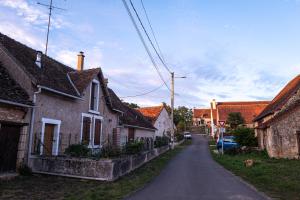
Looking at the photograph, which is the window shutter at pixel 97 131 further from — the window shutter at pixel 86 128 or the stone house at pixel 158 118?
the stone house at pixel 158 118

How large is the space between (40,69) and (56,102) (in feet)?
6.68

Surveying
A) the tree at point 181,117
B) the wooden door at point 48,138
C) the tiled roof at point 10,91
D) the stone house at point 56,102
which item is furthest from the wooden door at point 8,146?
the tree at point 181,117

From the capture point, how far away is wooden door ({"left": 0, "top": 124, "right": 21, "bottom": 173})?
12.8 metres

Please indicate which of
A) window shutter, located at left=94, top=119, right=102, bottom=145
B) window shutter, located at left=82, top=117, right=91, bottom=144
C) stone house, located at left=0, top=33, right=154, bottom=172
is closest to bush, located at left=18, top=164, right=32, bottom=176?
stone house, located at left=0, top=33, right=154, bottom=172

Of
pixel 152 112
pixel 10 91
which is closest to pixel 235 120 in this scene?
pixel 152 112

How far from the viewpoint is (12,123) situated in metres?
13.2

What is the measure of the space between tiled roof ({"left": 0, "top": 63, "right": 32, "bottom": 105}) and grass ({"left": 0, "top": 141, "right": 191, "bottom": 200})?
10.5 feet

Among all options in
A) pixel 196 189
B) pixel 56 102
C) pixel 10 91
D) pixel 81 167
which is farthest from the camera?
pixel 56 102

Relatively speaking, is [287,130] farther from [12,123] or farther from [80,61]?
[12,123]

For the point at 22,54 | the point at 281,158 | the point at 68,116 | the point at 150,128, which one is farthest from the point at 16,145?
the point at 150,128

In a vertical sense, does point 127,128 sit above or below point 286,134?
above

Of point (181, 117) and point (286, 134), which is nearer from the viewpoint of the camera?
point (286, 134)

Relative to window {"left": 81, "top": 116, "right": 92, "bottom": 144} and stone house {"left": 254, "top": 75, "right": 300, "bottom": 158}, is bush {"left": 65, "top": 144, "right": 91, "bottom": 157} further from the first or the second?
stone house {"left": 254, "top": 75, "right": 300, "bottom": 158}

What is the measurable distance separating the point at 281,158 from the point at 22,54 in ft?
62.7
